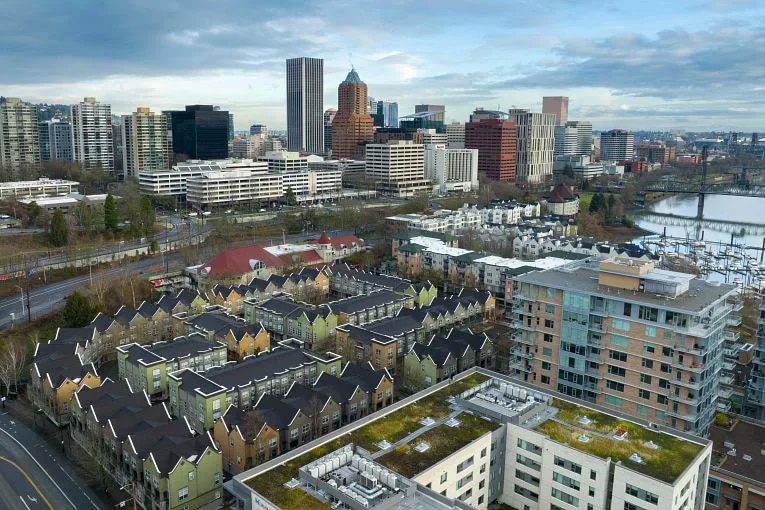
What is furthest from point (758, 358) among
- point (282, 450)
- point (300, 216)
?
point (300, 216)

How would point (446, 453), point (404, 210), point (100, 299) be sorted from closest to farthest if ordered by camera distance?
point (446, 453), point (100, 299), point (404, 210)

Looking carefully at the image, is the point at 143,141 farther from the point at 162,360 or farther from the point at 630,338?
the point at 630,338

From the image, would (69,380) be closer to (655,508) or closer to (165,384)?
(165,384)

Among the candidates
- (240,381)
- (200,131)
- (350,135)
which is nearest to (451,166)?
(350,135)

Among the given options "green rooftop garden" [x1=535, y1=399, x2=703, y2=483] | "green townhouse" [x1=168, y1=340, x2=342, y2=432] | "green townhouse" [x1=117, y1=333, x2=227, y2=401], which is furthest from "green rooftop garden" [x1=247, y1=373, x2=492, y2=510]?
"green townhouse" [x1=117, y1=333, x2=227, y2=401]

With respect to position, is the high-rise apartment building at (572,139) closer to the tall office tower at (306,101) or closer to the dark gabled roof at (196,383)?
the tall office tower at (306,101)

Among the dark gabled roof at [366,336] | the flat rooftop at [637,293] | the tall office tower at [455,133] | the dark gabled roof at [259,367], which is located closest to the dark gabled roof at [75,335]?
the dark gabled roof at [259,367]
